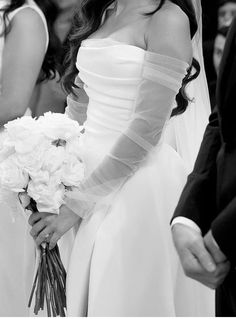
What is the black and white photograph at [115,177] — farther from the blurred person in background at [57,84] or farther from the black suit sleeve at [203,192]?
the blurred person in background at [57,84]

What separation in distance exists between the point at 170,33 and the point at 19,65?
1015 millimetres

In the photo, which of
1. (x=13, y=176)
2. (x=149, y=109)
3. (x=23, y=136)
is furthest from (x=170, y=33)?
(x=13, y=176)

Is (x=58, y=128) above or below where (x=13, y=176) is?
above

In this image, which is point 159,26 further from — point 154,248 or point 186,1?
point 154,248

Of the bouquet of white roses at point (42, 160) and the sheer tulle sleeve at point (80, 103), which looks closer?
the bouquet of white roses at point (42, 160)

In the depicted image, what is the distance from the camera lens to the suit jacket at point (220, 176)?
1924mm

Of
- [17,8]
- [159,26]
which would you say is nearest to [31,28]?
[17,8]

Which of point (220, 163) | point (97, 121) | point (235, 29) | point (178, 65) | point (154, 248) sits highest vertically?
point (235, 29)

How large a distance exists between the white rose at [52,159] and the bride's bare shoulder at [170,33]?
499 millimetres

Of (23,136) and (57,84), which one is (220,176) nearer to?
(23,136)

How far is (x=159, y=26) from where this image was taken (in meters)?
2.70

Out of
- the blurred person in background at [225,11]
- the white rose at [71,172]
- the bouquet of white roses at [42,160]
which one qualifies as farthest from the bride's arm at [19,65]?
the blurred person in background at [225,11]

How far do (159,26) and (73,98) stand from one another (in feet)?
2.30

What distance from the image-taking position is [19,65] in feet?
11.4
